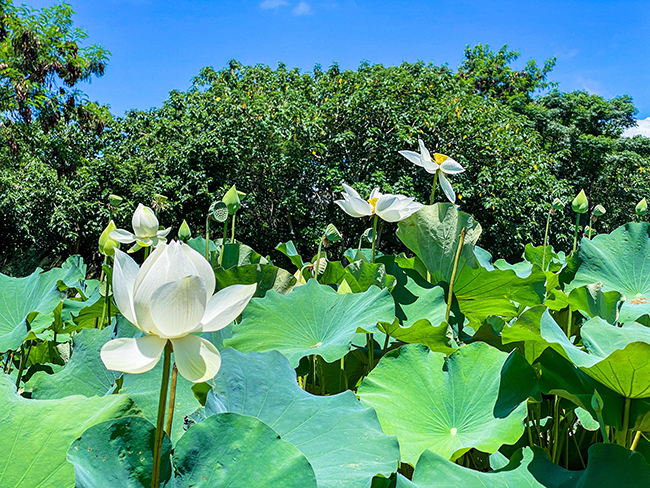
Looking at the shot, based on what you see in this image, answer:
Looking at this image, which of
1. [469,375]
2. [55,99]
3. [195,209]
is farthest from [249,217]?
[469,375]

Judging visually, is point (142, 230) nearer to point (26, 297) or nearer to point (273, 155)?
point (26, 297)

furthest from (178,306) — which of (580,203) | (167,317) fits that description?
(580,203)

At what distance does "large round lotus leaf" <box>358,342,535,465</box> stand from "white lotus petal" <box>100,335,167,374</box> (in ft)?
1.10

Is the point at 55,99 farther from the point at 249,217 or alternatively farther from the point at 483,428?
the point at 483,428

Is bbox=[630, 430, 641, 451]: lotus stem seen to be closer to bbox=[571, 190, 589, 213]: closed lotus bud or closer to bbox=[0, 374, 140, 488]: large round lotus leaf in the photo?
bbox=[0, 374, 140, 488]: large round lotus leaf

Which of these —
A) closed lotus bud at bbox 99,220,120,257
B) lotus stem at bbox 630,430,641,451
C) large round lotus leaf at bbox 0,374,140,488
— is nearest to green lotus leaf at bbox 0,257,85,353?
closed lotus bud at bbox 99,220,120,257

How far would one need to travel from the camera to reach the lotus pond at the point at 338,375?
0.33 m

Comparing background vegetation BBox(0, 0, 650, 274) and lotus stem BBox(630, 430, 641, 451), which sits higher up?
background vegetation BBox(0, 0, 650, 274)

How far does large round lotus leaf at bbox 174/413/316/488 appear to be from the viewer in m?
0.33

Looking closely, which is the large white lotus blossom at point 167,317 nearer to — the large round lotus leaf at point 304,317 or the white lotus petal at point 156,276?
the white lotus petal at point 156,276

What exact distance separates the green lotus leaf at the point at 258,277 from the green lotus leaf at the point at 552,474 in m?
0.53

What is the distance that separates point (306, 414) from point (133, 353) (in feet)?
0.66

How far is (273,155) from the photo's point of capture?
21.5ft

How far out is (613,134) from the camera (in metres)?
11.5
